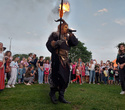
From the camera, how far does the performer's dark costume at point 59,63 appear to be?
13.0 ft

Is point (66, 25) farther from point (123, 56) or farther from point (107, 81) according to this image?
point (107, 81)

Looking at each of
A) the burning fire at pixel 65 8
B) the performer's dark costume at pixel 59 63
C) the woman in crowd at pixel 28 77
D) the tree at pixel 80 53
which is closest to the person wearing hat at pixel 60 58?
the performer's dark costume at pixel 59 63

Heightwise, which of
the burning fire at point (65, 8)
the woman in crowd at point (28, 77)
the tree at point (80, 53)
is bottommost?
the woman in crowd at point (28, 77)

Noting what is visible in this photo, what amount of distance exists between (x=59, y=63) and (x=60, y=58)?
153mm

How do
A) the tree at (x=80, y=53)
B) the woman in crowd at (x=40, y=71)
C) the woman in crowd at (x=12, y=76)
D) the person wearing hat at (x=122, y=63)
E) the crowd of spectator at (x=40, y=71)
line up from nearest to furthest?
the person wearing hat at (x=122, y=63) → the woman in crowd at (x=12, y=76) → the crowd of spectator at (x=40, y=71) → the woman in crowd at (x=40, y=71) → the tree at (x=80, y=53)

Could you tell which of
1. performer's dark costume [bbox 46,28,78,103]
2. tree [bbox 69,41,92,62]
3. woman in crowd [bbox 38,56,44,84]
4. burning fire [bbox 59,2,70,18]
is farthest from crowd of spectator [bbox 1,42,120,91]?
tree [bbox 69,41,92,62]

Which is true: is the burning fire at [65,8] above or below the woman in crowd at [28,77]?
above

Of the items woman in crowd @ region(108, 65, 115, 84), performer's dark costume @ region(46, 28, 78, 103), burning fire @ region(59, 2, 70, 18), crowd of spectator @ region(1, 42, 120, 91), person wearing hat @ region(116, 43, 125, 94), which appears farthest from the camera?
woman in crowd @ region(108, 65, 115, 84)

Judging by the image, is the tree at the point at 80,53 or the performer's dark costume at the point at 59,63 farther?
the tree at the point at 80,53

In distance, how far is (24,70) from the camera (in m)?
10.0

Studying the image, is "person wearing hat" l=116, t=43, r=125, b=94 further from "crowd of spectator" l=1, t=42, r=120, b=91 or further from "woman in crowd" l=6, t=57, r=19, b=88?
"woman in crowd" l=6, t=57, r=19, b=88

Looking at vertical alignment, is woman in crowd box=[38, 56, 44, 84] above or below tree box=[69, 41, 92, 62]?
below

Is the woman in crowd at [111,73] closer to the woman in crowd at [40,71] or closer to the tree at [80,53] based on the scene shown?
the woman in crowd at [40,71]

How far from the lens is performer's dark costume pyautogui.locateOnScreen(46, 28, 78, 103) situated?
3.97 metres
